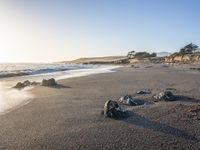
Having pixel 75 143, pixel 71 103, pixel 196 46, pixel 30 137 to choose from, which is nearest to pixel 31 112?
pixel 71 103

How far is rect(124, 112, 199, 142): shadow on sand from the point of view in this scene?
5.59m

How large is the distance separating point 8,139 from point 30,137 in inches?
17.7

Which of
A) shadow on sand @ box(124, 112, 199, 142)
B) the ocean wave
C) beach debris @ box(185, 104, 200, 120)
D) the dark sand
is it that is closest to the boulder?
the dark sand

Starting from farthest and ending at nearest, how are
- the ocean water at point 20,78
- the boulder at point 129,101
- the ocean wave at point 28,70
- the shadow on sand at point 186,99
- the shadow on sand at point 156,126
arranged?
1. the ocean wave at point 28,70
2. the ocean water at point 20,78
3. the shadow on sand at point 186,99
4. the boulder at point 129,101
5. the shadow on sand at point 156,126

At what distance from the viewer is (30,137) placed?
19.3 ft

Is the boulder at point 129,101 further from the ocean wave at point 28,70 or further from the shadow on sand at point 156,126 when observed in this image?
the ocean wave at point 28,70

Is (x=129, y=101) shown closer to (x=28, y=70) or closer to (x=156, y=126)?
(x=156, y=126)

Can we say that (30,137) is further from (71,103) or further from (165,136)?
(71,103)

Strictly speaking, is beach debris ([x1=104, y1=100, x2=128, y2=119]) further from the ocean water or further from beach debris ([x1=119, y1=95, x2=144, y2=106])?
the ocean water

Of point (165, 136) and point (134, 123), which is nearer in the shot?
point (165, 136)

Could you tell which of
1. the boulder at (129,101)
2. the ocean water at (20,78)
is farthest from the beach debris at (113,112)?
the ocean water at (20,78)

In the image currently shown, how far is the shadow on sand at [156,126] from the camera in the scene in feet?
18.4

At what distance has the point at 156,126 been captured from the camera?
6250 millimetres

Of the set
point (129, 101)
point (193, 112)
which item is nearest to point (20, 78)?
point (129, 101)
